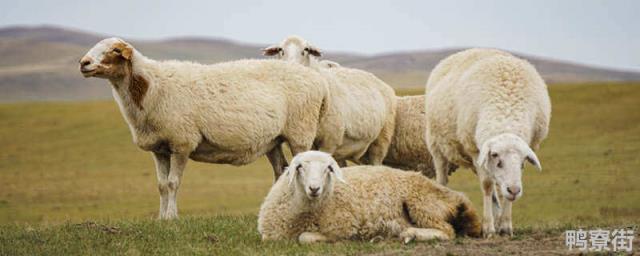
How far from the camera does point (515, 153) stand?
29.0 feet

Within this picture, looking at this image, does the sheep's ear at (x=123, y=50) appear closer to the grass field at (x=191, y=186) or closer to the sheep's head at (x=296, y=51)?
the grass field at (x=191, y=186)

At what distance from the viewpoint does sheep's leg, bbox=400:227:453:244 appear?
31.1 feet

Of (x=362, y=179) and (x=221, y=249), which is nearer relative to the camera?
(x=221, y=249)

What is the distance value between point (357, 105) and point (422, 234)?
456cm

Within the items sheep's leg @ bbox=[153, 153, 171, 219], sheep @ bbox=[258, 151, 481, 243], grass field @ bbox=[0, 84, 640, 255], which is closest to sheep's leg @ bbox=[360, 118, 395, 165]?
grass field @ bbox=[0, 84, 640, 255]

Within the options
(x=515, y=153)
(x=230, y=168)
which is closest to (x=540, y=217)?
(x=515, y=153)

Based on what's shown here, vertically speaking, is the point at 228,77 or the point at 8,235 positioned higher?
the point at 228,77

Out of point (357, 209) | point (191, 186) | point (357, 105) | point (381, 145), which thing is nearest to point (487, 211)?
point (357, 209)

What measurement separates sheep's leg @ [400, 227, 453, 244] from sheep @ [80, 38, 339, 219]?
125 inches

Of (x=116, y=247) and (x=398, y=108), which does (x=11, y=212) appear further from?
(x=116, y=247)

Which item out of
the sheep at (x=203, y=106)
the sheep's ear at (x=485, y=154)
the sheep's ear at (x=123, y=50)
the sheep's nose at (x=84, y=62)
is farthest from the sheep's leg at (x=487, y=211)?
the sheep's nose at (x=84, y=62)

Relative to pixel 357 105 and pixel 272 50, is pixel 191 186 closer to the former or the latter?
pixel 272 50

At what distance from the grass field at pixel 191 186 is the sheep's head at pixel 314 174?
0.63 metres

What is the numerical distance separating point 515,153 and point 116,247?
4.22 meters
